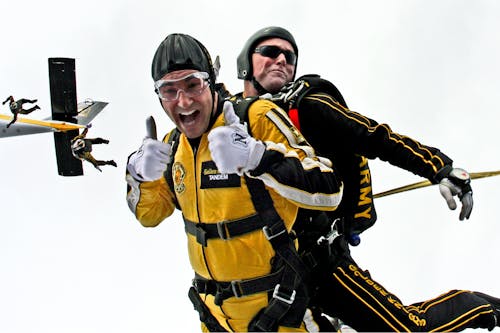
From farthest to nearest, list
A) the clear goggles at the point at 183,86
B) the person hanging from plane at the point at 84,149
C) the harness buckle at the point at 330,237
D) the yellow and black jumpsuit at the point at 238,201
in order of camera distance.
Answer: the person hanging from plane at the point at 84,149
the harness buckle at the point at 330,237
the clear goggles at the point at 183,86
the yellow and black jumpsuit at the point at 238,201

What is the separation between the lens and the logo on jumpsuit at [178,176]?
12.4 ft

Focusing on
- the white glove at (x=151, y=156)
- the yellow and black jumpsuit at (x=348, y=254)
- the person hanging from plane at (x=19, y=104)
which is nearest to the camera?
the white glove at (x=151, y=156)

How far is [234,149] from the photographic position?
3.10 m

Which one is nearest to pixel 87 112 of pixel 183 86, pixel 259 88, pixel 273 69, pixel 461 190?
pixel 259 88

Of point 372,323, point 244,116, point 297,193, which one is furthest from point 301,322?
point 244,116

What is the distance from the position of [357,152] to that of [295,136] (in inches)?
30.2

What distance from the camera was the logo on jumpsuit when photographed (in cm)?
379

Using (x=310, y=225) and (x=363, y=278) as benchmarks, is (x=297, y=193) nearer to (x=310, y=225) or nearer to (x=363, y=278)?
(x=310, y=225)

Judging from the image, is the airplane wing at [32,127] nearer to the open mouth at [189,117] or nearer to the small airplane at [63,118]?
the small airplane at [63,118]

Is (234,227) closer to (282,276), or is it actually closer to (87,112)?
(282,276)

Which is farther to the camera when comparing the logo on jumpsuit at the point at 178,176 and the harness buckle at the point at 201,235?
the logo on jumpsuit at the point at 178,176

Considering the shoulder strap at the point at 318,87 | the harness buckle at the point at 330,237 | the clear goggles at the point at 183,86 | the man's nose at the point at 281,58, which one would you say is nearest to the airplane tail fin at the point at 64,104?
the man's nose at the point at 281,58

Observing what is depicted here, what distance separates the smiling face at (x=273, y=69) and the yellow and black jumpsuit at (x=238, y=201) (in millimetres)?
1240

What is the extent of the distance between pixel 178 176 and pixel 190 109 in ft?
1.80
